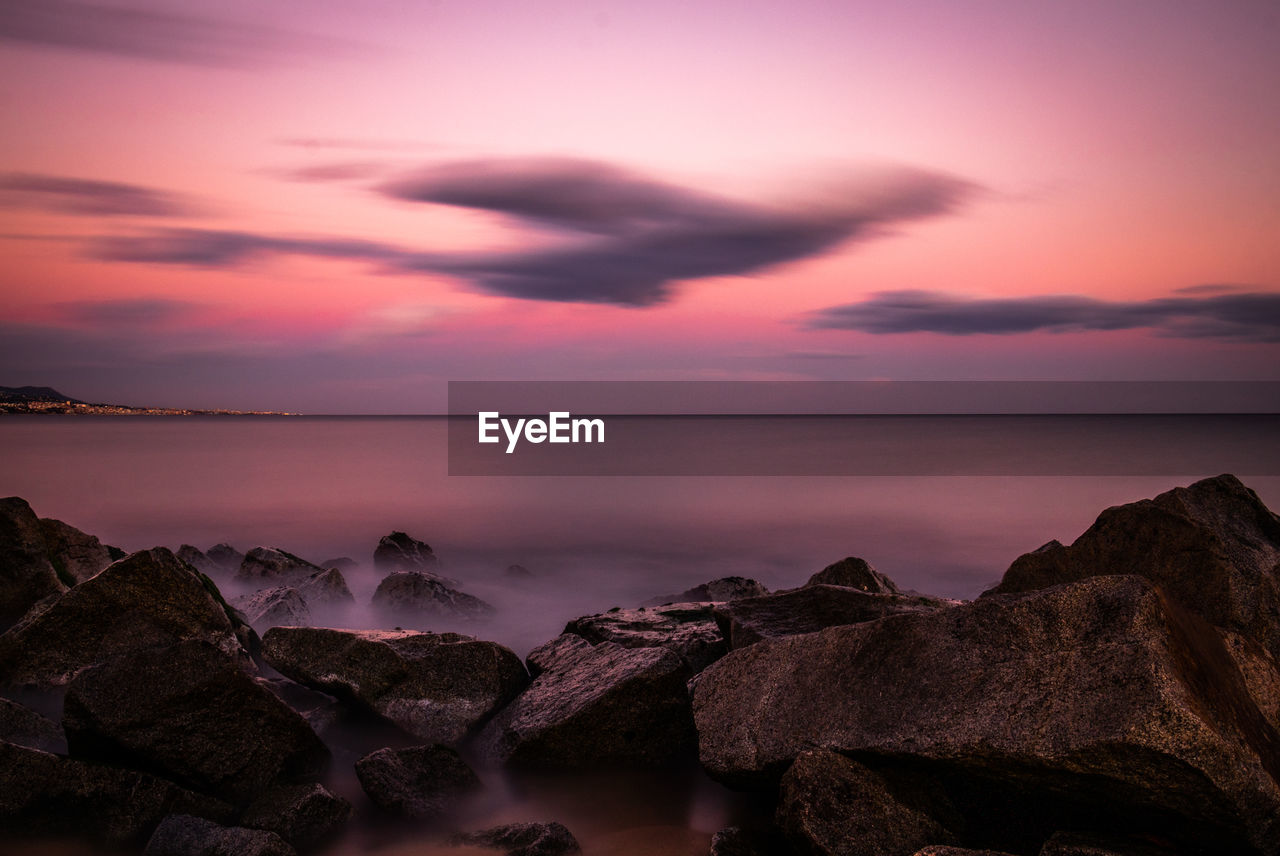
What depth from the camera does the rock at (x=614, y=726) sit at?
639 centimetres

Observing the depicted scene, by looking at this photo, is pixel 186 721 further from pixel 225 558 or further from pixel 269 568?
pixel 225 558

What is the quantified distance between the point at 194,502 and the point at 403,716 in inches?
1123

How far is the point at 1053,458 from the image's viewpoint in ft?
176

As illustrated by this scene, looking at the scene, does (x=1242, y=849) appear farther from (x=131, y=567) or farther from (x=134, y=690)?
(x=131, y=567)

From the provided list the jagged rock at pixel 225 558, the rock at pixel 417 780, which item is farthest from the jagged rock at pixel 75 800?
the jagged rock at pixel 225 558

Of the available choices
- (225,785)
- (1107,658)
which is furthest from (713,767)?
(225,785)

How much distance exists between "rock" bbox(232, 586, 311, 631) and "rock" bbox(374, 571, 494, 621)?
4.62 feet

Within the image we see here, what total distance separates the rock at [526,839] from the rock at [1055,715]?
1130mm

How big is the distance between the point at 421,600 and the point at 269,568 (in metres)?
3.56

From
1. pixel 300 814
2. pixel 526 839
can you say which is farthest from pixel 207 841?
pixel 526 839

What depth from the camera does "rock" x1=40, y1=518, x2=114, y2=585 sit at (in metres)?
9.73

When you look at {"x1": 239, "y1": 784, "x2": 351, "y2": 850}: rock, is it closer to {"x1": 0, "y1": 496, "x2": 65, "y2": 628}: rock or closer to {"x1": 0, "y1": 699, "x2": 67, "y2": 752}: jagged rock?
{"x1": 0, "y1": 699, "x2": 67, "y2": 752}: jagged rock

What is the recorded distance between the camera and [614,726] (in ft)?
20.9

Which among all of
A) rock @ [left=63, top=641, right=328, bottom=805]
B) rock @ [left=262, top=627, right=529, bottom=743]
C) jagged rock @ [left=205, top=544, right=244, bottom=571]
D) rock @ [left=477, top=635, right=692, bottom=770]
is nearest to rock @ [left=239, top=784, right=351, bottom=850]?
rock @ [left=63, top=641, right=328, bottom=805]
